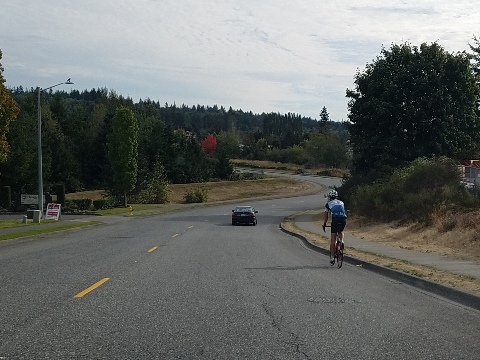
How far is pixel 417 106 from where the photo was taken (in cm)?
4538

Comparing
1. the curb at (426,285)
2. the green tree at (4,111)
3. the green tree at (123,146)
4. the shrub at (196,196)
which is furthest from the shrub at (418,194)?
the shrub at (196,196)

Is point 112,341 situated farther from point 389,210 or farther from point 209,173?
point 209,173

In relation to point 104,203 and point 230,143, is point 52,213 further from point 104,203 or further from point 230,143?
point 230,143

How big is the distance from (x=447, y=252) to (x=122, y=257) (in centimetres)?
1050

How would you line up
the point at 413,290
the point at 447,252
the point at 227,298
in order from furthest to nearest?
1. the point at 447,252
2. the point at 413,290
3. the point at 227,298

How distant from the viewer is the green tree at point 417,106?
44.8 metres

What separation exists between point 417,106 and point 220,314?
39356mm

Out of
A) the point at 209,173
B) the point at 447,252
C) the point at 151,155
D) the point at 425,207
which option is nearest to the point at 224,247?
the point at 447,252

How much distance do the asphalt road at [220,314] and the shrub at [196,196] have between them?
60.1 meters

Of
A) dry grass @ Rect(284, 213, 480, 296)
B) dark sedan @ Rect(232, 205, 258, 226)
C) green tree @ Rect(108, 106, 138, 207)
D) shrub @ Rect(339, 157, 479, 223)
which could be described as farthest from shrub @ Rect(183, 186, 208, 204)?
dry grass @ Rect(284, 213, 480, 296)

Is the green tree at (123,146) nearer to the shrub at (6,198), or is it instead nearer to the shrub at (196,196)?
the shrub at (6,198)

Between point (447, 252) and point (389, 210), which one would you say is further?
point (389, 210)

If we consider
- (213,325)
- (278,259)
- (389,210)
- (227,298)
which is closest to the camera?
(213,325)

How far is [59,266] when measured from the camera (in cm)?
1538
